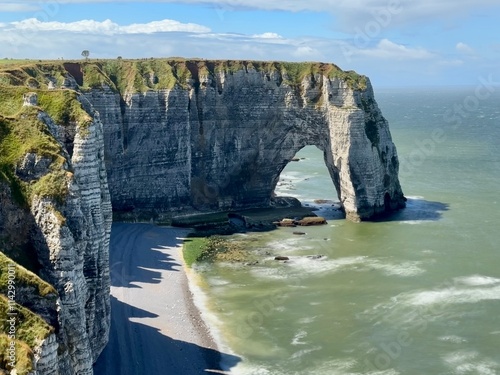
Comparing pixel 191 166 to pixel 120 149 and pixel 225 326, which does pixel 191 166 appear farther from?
pixel 225 326

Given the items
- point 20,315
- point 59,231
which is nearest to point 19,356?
point 20,315

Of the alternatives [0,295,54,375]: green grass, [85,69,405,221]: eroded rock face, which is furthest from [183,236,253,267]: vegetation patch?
[0,295,54,375]: green grass

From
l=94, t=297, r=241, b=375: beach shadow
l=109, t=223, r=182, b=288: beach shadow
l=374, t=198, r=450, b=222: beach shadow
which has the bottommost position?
l=94, t=297, r=241, b=375: beach shadow

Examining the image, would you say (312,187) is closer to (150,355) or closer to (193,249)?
(193,249)

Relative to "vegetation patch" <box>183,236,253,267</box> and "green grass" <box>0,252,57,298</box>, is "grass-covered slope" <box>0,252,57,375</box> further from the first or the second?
"vegetation patch" <box>183,236,253,267</box>

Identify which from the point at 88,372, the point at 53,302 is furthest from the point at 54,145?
the point at 88,372
